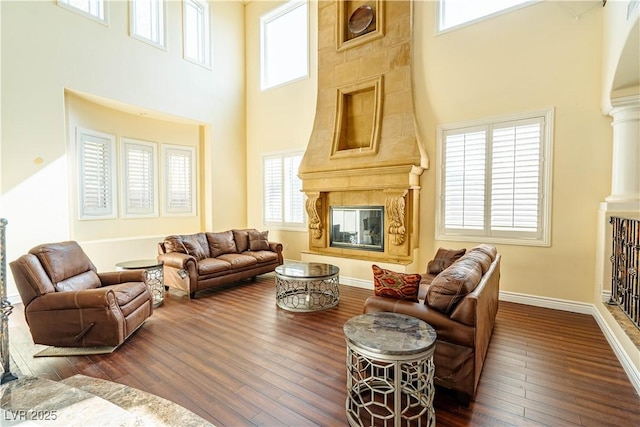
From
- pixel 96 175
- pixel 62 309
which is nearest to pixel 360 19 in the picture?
pixel 96 175

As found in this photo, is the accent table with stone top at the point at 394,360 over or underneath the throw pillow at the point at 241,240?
underneath

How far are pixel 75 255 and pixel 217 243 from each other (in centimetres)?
238

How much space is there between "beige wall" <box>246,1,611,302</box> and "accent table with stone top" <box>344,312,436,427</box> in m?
3.25

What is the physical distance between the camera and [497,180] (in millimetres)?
4535

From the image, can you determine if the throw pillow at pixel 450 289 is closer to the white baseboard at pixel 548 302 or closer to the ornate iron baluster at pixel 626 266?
the ornate iron baluster at pixel 626 266

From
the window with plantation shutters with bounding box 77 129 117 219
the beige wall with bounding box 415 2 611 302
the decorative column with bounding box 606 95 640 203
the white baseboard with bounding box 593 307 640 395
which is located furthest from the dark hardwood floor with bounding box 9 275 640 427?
the window with plantation shutters with bounding box 77 129 117 219

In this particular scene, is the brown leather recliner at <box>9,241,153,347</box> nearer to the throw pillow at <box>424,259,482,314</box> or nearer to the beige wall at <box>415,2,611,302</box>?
the throw pillow at <box>424,259,482,314</box>

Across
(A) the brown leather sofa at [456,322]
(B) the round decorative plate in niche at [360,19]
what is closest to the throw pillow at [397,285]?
(A) the brown leather sofa at [456,322]

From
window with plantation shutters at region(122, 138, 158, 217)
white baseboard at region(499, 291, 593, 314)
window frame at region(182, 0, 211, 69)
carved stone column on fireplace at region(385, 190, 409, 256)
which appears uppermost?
window frame at region(182, 0, 211, 69)

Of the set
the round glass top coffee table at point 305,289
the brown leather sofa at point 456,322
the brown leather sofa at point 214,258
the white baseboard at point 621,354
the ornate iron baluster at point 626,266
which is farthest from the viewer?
the brown leather sofa at point 214,258

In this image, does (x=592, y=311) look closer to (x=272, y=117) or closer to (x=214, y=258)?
(x=214, y=258)

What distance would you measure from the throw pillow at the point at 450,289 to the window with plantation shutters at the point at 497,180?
8.70 ft

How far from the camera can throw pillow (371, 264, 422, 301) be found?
8.24 feet

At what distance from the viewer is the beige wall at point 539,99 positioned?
395 centimetres
